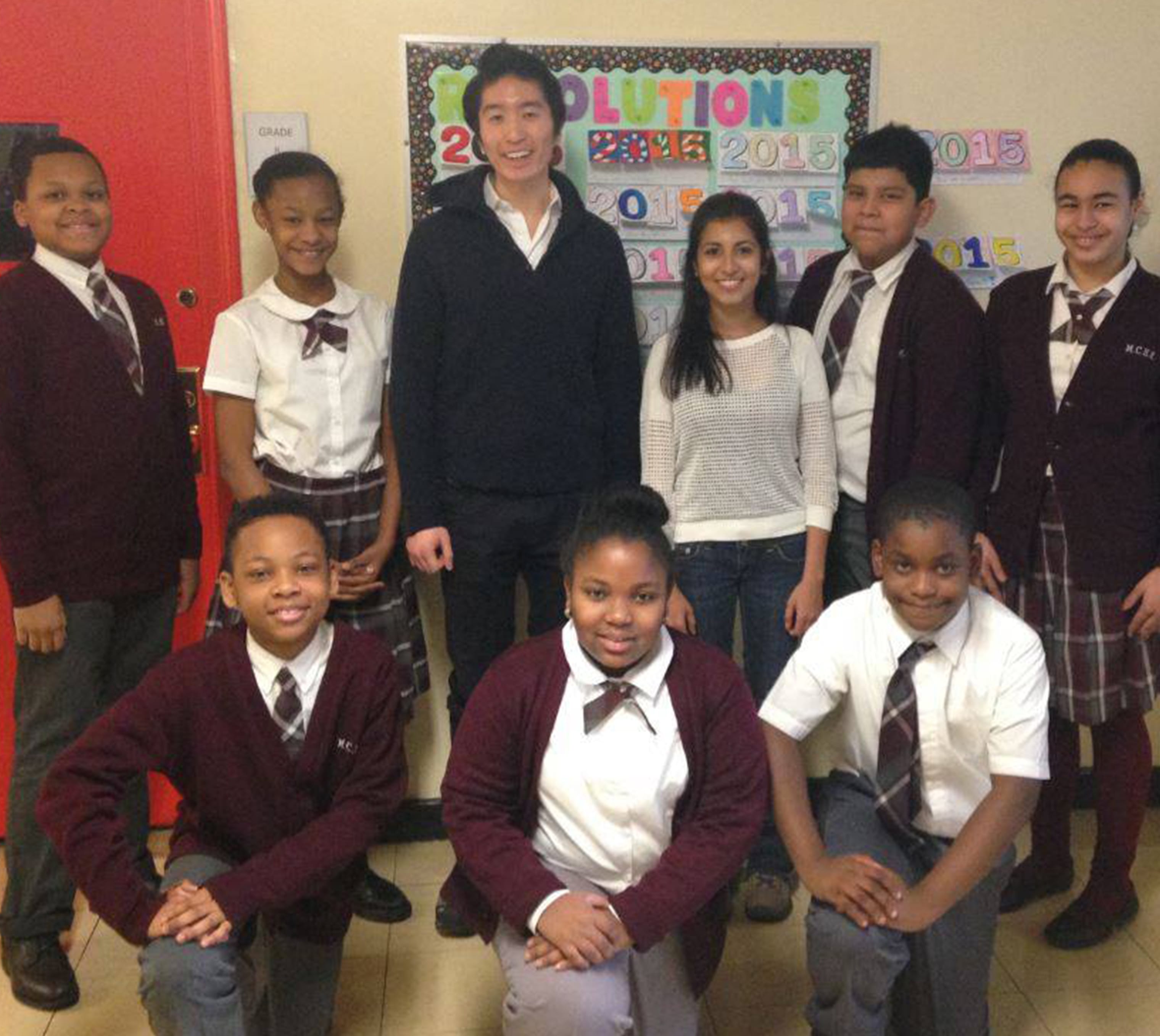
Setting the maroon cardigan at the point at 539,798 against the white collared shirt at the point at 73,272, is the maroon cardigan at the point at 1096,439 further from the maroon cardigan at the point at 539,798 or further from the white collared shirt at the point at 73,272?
the white collared shirt at the point at 73,272

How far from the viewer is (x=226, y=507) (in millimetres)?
2500

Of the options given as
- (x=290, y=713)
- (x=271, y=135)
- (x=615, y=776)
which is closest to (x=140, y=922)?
(x=290, y=713)

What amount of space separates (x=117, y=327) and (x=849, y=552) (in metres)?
1.42

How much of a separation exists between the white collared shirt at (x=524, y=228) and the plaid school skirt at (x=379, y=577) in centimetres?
51

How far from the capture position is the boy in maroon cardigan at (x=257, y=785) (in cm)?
162

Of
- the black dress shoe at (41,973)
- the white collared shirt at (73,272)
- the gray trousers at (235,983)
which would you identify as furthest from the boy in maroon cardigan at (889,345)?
the black dress shoe at (41,973)

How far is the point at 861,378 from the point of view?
7.22 ft

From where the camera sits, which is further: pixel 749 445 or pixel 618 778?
pixel 749 445

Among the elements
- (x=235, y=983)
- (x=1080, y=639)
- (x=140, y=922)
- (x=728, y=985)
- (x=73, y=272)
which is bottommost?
(x=728, y=985)

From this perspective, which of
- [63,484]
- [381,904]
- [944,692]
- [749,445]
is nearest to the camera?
[944,692]

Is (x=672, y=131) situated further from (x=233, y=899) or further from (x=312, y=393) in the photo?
(x=233, y=899)

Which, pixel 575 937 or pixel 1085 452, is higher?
pixel 1085 452

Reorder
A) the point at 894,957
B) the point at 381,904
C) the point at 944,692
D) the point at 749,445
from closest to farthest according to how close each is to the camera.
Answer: the point at 894,957 → the point at 944,692 → the point at 749,445 → the point at 381,904

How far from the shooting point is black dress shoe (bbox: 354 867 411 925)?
236 centimetres
